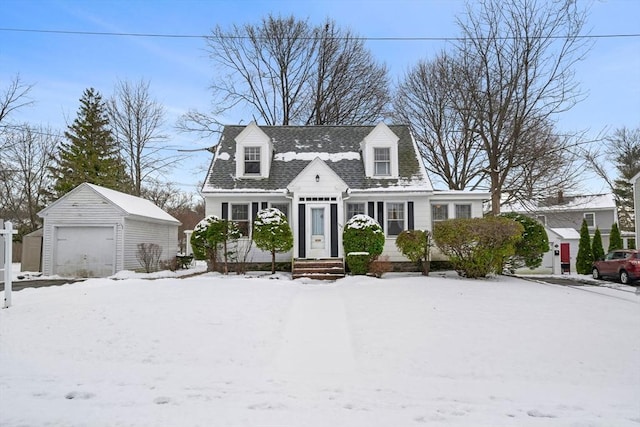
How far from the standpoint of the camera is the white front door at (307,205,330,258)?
16.7 meters

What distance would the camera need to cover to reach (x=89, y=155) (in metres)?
31.6

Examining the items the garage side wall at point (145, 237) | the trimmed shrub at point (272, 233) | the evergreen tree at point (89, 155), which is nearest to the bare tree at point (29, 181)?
the evergreen tree at point (89, 155)

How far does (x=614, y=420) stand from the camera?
4055 millimetres

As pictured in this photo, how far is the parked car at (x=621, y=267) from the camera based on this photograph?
1545 cm

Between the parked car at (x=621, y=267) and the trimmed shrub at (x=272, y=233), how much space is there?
41.7ft

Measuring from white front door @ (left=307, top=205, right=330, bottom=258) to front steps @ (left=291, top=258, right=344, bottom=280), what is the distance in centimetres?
98

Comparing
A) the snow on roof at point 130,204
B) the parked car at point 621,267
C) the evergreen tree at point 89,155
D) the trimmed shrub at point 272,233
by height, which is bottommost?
the parked car at point 621,267

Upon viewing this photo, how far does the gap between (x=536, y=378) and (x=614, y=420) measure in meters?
1.21

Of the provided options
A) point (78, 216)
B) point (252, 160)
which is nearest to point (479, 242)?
point (252, 160)

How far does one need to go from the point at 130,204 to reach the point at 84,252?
9.12 ft

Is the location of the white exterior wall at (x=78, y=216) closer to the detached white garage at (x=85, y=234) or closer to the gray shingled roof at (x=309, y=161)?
the detached white garage at (x=85, y=234)

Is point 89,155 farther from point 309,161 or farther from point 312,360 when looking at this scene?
point 312,360

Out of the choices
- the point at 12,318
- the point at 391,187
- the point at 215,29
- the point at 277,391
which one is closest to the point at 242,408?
the point at 277,391

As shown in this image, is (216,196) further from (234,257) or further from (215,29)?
(215,29)
